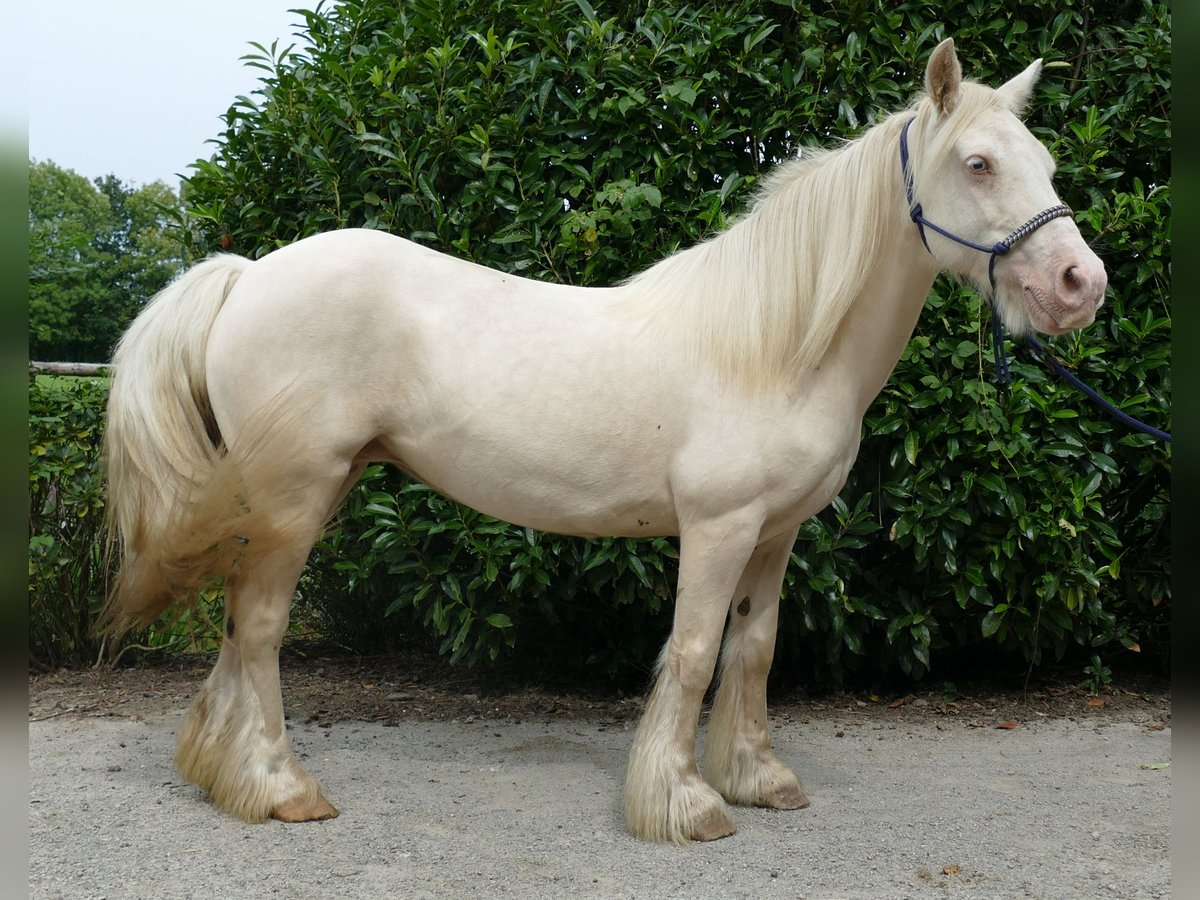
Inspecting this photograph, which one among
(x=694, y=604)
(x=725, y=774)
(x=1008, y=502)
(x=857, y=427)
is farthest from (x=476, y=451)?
(x=1008, y=502)

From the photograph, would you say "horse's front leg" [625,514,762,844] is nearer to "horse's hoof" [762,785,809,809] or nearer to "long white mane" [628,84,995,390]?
"horse's hoof" [762,785,809,809]

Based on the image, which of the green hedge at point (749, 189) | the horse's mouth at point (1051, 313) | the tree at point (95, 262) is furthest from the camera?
the tree at point (95, 262)

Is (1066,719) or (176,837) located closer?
(176,837)

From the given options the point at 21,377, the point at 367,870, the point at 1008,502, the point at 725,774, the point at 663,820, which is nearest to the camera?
the point at 21,377

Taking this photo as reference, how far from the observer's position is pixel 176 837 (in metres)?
2.95

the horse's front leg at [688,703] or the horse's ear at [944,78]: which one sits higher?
the horse's ear at [944,78]

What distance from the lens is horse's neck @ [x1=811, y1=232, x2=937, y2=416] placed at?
2.96m

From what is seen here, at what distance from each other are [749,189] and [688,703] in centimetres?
241

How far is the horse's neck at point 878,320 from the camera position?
116 inches

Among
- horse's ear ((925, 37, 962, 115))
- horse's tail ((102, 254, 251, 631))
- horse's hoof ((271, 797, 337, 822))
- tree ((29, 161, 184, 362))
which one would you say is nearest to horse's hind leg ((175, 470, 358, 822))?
horse's hoof ((271, 797, 337, 822))

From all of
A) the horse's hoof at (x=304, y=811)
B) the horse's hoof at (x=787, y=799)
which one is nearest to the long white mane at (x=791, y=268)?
the horse's hoof at (x=787, y=799)

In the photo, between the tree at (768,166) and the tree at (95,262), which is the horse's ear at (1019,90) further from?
the tree at (95,262)

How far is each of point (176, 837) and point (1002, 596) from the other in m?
3.71

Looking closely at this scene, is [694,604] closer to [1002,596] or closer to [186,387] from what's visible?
[186,387]
